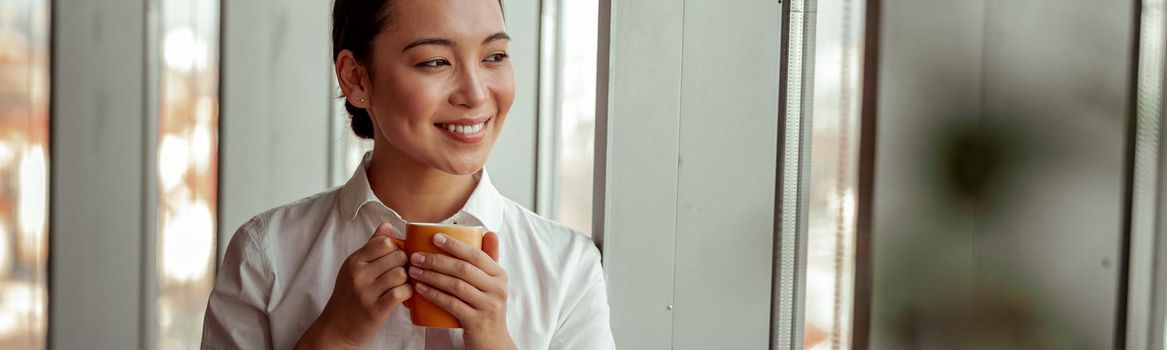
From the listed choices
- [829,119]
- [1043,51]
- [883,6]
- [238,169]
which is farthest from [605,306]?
[1043,51]

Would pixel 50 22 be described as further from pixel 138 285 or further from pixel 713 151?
pixel 713 151

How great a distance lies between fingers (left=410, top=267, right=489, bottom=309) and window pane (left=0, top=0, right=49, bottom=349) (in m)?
0.79

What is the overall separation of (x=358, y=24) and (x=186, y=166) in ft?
1.67

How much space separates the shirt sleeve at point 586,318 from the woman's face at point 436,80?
23 centimetres

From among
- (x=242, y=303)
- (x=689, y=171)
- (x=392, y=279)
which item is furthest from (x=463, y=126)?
(x=689, y=171)

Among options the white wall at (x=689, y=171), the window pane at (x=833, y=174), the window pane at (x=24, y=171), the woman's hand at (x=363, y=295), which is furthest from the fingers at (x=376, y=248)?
the window pane at (x=24, y=171)

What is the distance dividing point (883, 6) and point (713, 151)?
908 millimetres

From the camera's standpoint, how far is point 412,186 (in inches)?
51.5

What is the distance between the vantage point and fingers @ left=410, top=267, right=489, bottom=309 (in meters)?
1.11

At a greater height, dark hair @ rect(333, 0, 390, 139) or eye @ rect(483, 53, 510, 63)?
dark hair @ rect(333, 0, 390, 139)

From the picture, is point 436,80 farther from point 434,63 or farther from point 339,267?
point 339,267

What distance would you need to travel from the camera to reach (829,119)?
4.61 ft

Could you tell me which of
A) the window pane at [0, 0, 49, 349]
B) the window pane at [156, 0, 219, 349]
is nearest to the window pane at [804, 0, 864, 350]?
the window pane at [156, 0, 219, 349]

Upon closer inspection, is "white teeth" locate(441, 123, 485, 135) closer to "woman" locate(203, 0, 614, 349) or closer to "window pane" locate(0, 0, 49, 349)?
"woman" locate(203, 0, 614, 349)
